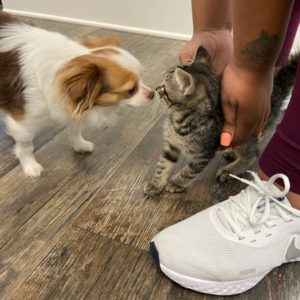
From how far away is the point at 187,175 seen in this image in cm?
103

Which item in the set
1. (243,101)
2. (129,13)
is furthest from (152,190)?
(129,13)

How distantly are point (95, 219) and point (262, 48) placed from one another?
57 cm

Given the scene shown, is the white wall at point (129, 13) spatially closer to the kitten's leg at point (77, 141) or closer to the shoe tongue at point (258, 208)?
the kitten's leg at point (77, 141)

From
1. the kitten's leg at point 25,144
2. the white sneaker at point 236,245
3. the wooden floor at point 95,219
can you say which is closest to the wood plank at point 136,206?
the wooden floor at point 95,219

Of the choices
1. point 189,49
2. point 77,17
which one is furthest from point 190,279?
point 77,17

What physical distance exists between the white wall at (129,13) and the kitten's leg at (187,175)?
1608mm

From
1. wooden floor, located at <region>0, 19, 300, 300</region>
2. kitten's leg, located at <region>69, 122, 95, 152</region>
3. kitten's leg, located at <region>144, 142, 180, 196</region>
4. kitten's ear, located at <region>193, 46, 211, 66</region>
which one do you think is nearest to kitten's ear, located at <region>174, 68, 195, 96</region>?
kitten's ear, located at <region>193, 46, 211, 66</region>

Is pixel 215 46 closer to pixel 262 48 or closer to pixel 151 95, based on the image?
pixel 151 95

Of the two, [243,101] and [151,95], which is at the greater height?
[243,101]

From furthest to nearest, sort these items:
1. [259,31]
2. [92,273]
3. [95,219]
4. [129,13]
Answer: [129,13] → [95,219] → [92,273] → [259,31]

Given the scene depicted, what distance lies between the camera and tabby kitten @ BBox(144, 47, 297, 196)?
90 centimetres

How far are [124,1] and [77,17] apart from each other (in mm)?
388

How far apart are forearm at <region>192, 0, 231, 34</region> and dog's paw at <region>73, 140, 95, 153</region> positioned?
51 cm

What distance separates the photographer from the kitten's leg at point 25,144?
3.51 feet
